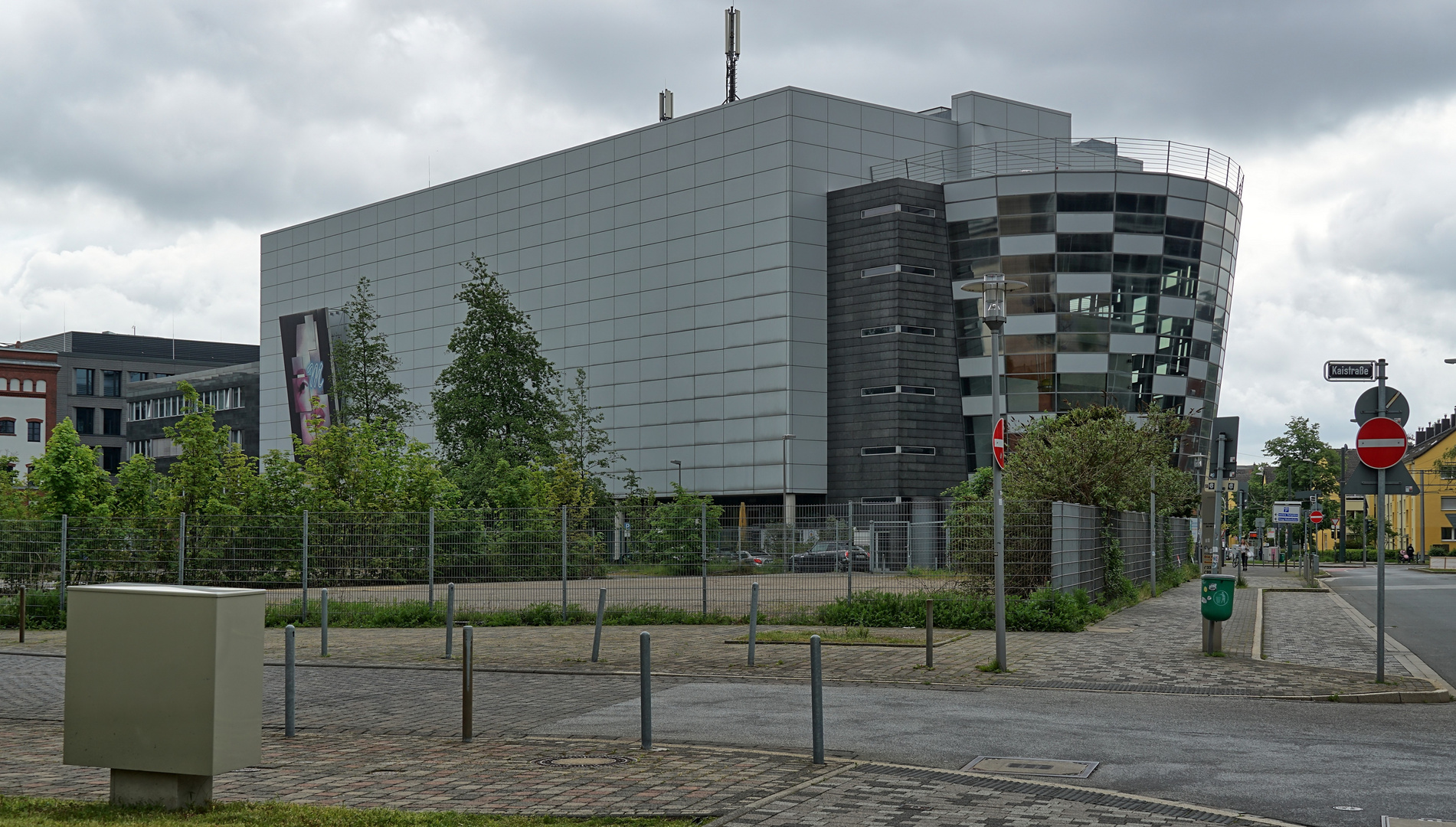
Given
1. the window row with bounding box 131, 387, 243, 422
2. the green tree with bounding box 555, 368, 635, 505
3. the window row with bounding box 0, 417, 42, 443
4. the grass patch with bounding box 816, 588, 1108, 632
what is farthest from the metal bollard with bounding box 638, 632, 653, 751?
the window row with bounding box 131, 387, 243, 422

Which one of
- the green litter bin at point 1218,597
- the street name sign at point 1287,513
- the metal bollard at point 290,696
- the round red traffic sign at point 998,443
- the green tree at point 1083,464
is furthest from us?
the street name sign at point 1287,513

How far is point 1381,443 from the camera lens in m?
14.5

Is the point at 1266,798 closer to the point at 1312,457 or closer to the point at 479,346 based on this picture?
the point at 479,346

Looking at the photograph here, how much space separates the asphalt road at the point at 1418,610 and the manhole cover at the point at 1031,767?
803cm

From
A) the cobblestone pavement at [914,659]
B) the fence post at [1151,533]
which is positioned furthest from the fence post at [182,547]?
the fence post at [1151,533]

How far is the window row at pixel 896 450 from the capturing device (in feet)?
218

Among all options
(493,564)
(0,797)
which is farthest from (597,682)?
(493,564)

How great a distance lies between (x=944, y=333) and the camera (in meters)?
68.4

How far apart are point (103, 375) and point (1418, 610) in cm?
12572

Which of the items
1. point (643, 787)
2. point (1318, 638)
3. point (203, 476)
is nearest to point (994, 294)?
point (1318, 638)

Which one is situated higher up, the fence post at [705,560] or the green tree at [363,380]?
the green tree at [363,380]

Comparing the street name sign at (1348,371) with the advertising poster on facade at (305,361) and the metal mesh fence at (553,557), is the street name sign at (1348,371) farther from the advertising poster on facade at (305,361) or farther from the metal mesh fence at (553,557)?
the advertising poster on facade at (305,361)

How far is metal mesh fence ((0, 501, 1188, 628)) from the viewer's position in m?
23.1

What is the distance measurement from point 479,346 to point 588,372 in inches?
735
